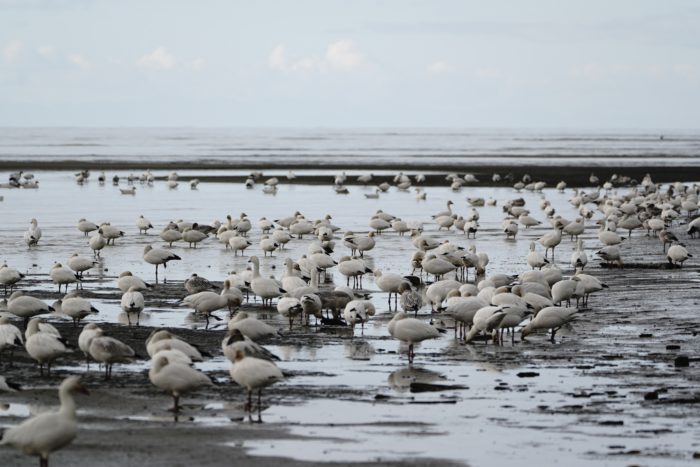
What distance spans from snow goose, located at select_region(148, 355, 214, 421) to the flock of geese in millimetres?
10

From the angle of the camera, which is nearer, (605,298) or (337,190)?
(605,298)

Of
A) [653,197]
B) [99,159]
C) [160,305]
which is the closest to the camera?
[160,305]

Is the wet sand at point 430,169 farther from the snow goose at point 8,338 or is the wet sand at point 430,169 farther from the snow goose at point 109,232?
the snow goose at point 8,338

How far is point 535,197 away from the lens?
166 feet

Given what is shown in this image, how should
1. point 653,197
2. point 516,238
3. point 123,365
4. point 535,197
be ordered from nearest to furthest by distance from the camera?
point 123,365, point 516,238, point 653,197, point 535,197

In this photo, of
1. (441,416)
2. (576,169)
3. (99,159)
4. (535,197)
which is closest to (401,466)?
(441,416)

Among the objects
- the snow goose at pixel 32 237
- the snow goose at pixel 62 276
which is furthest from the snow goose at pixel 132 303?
the snow goose at pixel 32 237

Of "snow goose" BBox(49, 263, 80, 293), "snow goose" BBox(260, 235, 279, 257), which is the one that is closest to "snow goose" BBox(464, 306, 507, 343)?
"snow goose" BBox(49, 263, 80, 293)

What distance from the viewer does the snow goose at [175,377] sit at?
11.6 metres

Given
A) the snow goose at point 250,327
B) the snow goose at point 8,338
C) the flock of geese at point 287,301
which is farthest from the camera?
the snow goose at point 250,327

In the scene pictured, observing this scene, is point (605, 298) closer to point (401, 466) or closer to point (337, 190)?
point (401, 466)

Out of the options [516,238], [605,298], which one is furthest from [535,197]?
[605,298]

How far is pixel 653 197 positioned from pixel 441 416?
31.3 metres

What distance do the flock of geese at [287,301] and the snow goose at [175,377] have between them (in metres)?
0.01
